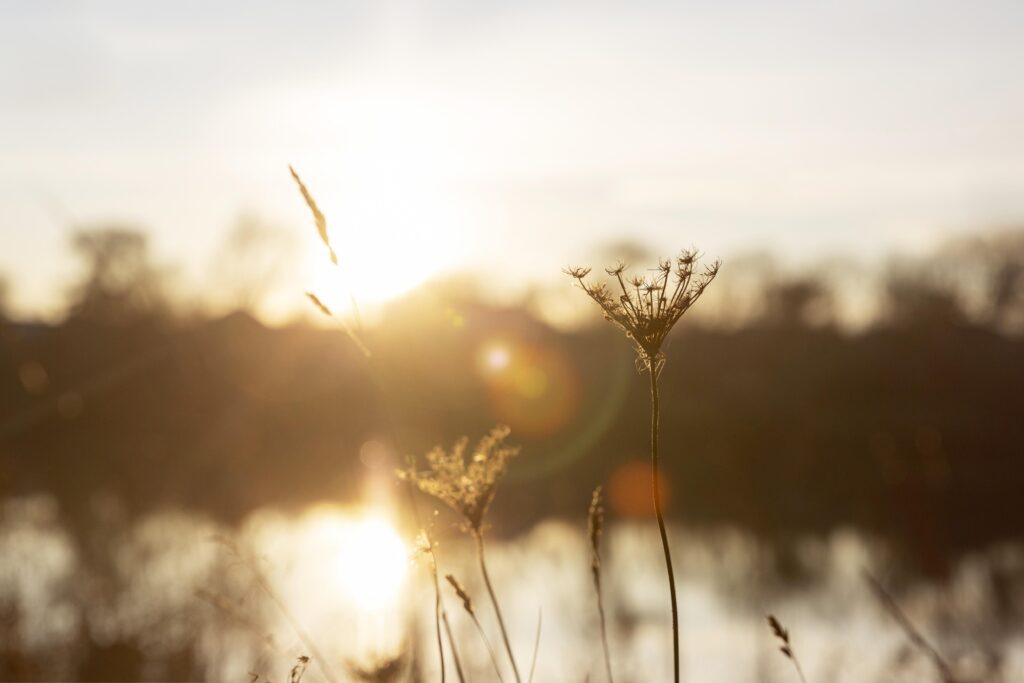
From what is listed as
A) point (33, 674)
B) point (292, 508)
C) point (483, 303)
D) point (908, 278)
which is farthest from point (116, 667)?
point (908, 278)

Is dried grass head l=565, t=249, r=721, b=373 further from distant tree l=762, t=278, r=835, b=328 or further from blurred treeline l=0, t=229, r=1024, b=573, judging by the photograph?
distant tree l=762, t=278, r=835, b=328

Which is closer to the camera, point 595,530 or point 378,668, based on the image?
point 595,530

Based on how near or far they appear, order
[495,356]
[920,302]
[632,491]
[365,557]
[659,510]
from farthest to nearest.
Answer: [920,302]
[495,356]
[632,491]
[365,557]
[659,510]

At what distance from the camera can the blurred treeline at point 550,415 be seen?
81.7 feet

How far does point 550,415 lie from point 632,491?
15451 mm

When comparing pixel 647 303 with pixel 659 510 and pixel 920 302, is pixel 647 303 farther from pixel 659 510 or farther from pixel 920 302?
pixel 920 302

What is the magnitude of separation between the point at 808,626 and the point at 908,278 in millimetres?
56067

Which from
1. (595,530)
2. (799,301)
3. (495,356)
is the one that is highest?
(799,301)

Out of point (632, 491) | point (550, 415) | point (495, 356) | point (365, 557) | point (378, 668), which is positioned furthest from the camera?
point (495, 356)

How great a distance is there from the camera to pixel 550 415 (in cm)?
4200

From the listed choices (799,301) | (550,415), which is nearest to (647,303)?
(550,415)

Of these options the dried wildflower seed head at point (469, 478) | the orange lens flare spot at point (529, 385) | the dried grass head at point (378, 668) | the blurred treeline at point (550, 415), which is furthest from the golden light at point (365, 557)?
the orange lens flare spot at point (529, 385)

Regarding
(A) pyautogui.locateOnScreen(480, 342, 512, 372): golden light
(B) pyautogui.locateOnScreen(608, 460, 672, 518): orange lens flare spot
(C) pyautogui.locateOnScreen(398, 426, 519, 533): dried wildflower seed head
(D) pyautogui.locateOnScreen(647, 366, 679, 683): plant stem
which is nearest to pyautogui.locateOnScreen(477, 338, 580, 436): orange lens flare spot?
(A) pyautogui.locateOnScreen(480, 342, 512, 372): golden light

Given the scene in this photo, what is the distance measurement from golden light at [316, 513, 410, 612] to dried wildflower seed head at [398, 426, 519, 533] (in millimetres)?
8849
